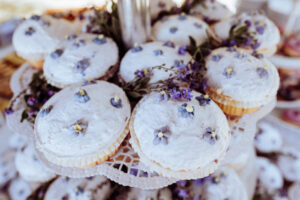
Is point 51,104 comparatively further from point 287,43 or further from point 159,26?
point 287,43

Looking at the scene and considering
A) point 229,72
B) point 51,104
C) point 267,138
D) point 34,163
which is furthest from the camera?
point 267,138

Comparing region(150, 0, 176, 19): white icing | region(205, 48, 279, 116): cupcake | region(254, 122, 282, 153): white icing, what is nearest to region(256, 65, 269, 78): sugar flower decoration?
region(205, 48, 279, 116): cupcake

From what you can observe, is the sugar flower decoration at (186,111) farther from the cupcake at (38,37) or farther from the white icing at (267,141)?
the white icing at (267,141)

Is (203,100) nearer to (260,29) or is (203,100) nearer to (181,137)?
(181,137)

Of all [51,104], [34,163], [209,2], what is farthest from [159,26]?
[34,163]

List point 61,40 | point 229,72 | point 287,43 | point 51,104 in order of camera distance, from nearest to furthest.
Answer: point 51,104, point 229,72, point 61,40, point 287,43

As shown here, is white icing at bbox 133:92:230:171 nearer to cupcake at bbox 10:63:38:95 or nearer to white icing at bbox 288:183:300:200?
cupcake at bbox 10:63:38:95

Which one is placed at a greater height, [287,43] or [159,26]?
[159,26]

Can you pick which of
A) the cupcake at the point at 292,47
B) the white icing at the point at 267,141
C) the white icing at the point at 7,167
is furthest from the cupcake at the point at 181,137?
the cupcake at the point at 292,47
